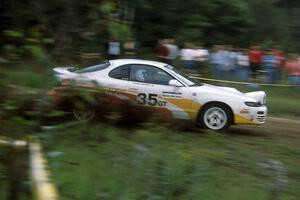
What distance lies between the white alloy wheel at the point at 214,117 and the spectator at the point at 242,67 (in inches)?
304

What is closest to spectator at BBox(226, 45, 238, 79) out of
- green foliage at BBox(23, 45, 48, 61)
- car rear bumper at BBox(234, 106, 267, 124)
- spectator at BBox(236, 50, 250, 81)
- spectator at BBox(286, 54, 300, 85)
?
spectator at BBox(236, 50, 250, 81)

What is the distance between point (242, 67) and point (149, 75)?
8.25 m

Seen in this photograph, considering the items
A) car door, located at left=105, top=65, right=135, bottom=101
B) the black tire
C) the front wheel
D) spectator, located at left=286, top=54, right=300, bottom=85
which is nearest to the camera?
the black tire

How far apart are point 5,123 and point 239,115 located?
304 inches

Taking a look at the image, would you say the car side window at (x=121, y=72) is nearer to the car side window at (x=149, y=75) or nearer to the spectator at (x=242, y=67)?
the car side window at (x=149, y=75)

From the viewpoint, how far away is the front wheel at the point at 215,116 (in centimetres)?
1180

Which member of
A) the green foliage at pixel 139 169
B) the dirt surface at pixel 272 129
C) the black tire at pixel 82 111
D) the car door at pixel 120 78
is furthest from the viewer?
the dirt surface at pixel 272 129

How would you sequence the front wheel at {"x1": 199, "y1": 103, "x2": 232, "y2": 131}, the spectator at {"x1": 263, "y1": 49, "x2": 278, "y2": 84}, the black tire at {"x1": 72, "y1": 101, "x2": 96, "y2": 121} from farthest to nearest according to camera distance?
the spectator at {"x1": 263, "y1": 49, "x2": 278, "y2": 84}, the front wheel at {"x1": 199, "y1": 103, "x2": 232, "y2": 131}, the black tire at {"x1": 72, "y1": 101, "x2": 96, "y2": 121}

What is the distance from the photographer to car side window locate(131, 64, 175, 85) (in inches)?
466

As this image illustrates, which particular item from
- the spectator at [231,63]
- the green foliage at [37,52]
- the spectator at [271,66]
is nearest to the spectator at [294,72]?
the spectator at [271,66]

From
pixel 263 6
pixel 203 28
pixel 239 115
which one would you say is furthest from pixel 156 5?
pixel 239 115

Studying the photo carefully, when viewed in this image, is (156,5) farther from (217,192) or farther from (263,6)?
(217,192)

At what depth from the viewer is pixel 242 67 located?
770 inches

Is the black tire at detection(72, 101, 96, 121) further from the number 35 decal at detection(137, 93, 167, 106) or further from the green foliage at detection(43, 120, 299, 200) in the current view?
the number 35 decal at detection(137, 93, 167, 106)
